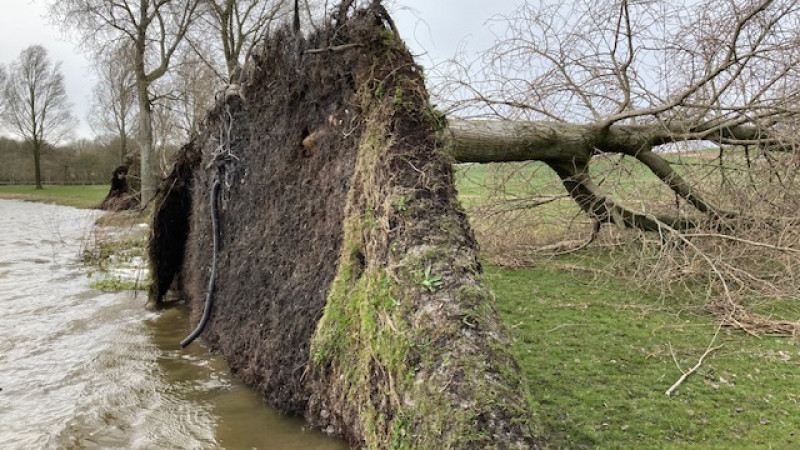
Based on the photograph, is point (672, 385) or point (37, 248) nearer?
point (672, 385)

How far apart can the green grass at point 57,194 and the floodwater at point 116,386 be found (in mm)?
20903

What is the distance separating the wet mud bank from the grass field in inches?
19.6

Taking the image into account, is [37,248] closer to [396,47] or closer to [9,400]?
[9,400]

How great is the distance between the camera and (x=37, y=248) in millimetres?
12609

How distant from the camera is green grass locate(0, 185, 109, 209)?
27741 mm

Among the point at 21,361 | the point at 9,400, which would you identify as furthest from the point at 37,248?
the point at 9,400

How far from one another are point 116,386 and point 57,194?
3509 centimetres

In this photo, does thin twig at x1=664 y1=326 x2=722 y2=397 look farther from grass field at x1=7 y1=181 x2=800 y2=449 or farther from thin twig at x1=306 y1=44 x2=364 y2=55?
thin twig at x1=306 y1=44 x2=364 y2=55

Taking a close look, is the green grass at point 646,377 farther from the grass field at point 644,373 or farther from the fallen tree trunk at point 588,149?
the fallen tree trunk at point 588,149

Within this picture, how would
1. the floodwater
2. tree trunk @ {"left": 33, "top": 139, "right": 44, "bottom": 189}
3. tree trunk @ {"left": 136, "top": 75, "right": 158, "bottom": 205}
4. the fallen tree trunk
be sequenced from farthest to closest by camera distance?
tree trunk @ {"left": 33, "top": 139, "right": 44, "bottom": 189}
tree trunk @ {"left": 136, "top": 75, "right": 158, "bottom": 205}
the fallen tree trunk
the floodwater

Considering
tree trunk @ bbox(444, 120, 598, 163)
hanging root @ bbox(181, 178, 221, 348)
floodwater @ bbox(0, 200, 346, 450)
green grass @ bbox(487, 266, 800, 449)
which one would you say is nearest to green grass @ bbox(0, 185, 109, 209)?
floodwater @ bbox(0, 200, 346, 450)

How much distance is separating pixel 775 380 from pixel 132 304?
7531 millimetres

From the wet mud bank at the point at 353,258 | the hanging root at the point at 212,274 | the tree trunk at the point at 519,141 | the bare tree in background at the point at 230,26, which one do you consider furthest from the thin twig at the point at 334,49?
the bare tree in background at the point at 230,26

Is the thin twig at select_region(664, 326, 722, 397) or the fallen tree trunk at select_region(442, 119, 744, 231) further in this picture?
the fallen tree trunk at select_region(442, 119, 744, 231)
